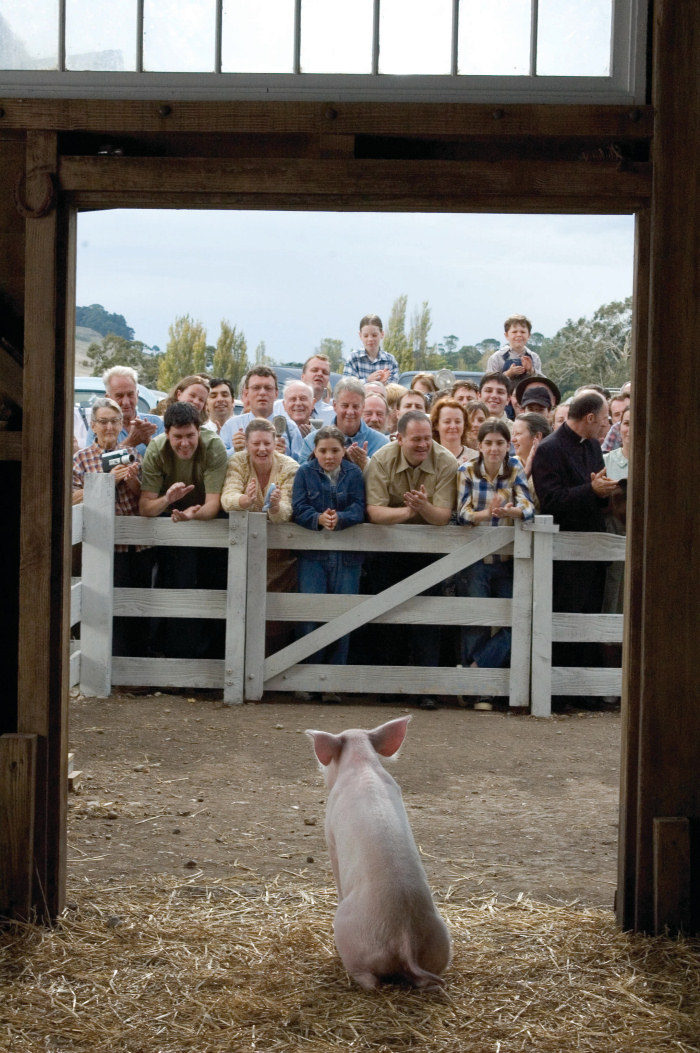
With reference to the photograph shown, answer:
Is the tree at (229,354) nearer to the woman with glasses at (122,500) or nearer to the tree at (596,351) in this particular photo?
the tree at (596,351)

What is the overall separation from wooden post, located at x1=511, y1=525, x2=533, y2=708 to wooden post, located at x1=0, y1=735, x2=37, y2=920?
4.40 metres

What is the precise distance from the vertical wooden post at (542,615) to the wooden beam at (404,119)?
4108 mm

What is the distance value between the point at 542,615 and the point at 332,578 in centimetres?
148

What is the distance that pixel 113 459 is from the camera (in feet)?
27.0

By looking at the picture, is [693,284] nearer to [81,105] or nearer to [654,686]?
[654,686]

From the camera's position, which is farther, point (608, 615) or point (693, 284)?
point (608, 615)

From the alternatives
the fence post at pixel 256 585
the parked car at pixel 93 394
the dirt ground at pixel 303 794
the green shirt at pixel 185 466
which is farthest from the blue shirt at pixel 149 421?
the parked car at pixel 93 394

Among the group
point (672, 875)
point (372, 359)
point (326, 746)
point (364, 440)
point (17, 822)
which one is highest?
point (372, 359)

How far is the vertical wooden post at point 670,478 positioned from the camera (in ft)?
12.4

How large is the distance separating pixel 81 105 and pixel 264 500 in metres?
4.31

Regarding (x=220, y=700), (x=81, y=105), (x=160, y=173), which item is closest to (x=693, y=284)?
(x=160, y=173)

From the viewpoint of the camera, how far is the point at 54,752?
13.4 feet

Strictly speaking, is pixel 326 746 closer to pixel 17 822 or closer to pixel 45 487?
pixel 17 822

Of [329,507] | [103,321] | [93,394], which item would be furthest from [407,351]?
[329,507]
